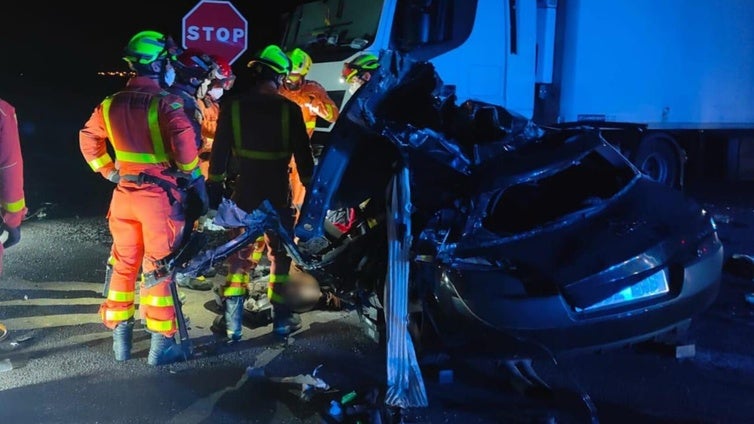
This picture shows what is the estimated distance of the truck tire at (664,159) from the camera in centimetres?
949

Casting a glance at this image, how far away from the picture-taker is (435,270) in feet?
12.0

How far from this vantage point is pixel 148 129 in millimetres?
4254

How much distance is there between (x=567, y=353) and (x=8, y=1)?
38326 millimetres

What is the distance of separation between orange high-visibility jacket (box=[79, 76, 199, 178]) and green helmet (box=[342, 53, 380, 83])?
117 inches

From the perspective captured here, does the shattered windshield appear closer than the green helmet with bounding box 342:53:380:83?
No

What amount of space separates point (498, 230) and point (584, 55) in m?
4.83

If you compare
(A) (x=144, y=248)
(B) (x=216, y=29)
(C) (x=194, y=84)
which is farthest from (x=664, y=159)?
(A) (x=144, y=248)

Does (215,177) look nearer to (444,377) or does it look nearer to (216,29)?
(444,377)

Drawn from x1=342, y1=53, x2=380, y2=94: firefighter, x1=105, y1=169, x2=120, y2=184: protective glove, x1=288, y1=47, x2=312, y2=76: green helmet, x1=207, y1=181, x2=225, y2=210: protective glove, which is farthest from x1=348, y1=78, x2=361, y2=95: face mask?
x1=105, y1=169, x2=120, y2=184: protective glove

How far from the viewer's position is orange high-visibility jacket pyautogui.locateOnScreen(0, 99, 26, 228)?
3822 millimetres

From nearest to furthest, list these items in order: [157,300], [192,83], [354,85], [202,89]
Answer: [157,300] → [192,83] → [202,89] → [354,85]

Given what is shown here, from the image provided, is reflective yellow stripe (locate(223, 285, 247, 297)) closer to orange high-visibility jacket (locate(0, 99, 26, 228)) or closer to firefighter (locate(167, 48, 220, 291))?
firefighter (locate(167, 48, 220, 291))

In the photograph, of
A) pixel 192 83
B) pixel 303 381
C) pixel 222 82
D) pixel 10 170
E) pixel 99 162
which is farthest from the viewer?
pixel 222 82

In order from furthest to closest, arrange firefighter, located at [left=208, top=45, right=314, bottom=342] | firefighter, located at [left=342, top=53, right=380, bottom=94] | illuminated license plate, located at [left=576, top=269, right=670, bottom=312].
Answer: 1. firefighter, located at [left=342, top=53, right=380, bottom=94]
2. firefighter, located at [left=208, top=45, right=314, bottom=342]
3. illuminated license plate, located at [left=576, top=269, right=670, bottom=312]
